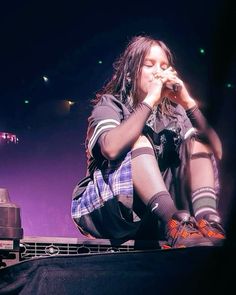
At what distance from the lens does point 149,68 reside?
1.62 meters

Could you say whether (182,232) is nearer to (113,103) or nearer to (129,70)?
(113,103)

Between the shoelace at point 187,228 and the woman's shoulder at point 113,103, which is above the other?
the woman's shoulder at point 113,103

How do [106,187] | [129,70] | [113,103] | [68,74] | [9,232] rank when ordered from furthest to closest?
[68,74] → [129,70] → [113,103] → [106,187] → [9,232]

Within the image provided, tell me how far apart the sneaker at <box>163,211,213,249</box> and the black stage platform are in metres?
0.34

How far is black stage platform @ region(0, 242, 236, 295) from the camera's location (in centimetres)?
67

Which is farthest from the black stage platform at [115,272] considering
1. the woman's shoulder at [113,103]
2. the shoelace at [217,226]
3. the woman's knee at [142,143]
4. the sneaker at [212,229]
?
the woman's shoulder at [113,103]

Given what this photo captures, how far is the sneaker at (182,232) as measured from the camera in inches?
40.5

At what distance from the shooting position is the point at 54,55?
1.88 metres

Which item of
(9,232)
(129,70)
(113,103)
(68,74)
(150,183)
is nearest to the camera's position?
(9,232)

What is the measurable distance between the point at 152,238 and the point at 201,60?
864 millimetres

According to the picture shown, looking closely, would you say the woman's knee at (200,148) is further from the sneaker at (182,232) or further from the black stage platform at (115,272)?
the black stage platform at (115,272)

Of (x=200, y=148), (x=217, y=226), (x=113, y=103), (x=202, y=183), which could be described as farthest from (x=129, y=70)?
(x=217, y=226)

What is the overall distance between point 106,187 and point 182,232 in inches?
15.5

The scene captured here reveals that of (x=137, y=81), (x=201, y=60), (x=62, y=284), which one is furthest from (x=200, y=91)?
(x=62, y=284)
